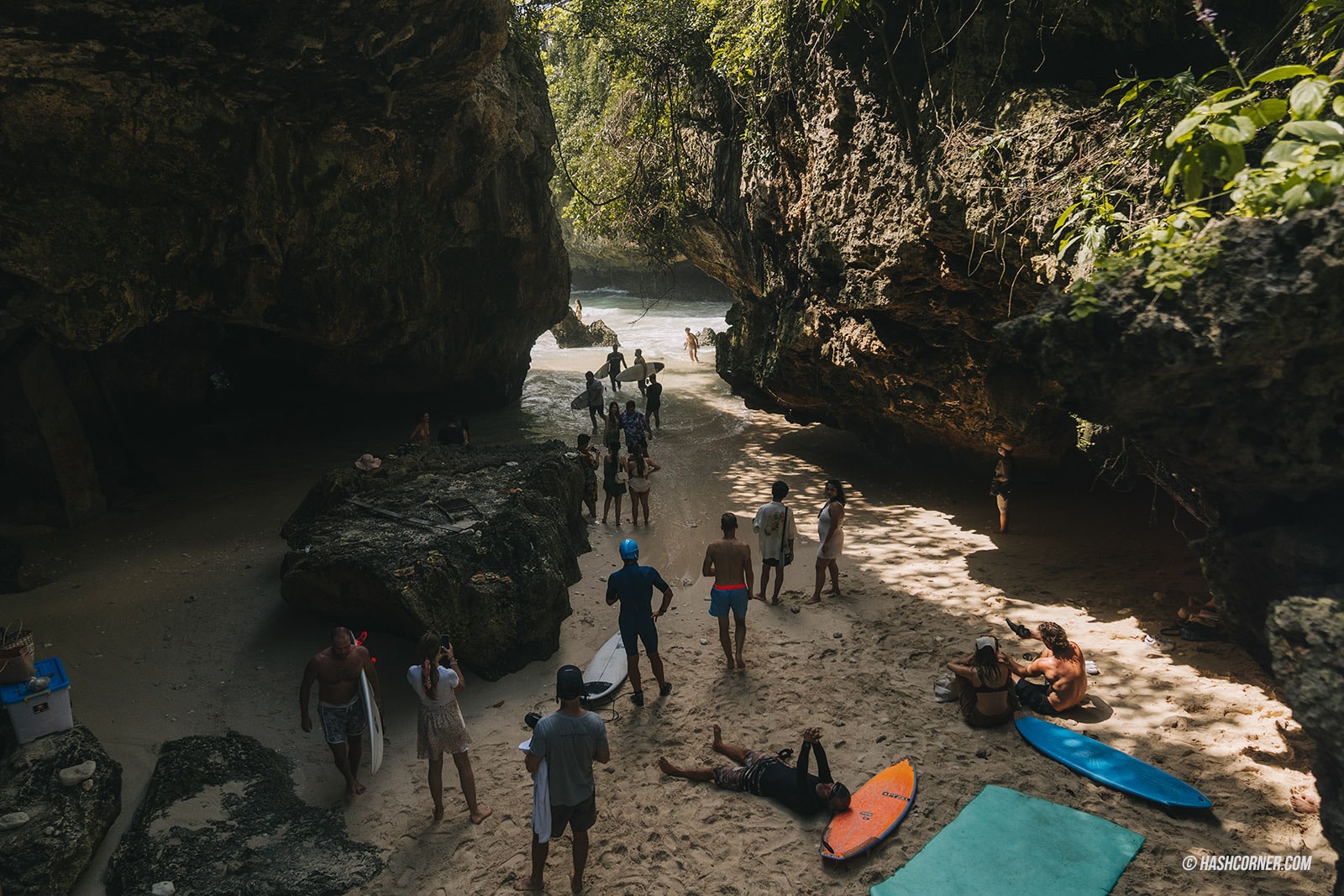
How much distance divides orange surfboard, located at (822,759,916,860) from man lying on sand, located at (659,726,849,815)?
11 centimetres

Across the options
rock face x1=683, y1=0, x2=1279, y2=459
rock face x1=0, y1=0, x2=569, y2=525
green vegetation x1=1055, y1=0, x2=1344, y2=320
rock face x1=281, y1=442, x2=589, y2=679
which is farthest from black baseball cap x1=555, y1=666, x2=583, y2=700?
rock face x1=0, y1=0, x2=569, y2=525

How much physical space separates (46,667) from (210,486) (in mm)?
6581

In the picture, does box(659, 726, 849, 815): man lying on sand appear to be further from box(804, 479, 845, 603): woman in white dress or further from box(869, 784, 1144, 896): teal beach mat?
box(804, 479, 845, 603): woman in white dress

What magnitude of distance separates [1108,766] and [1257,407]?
253cm

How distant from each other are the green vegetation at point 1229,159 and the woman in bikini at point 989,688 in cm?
259

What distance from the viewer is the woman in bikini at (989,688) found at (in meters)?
5.86

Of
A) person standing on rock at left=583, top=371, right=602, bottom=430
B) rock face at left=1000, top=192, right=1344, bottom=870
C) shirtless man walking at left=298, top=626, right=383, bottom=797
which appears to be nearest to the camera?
rock face at left=1000, top=192, right=1344, bottom=870

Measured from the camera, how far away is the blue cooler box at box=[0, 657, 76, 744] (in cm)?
520

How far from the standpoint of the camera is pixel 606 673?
7.03 m

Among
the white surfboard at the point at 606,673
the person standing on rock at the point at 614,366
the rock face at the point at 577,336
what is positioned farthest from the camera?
the rock face at the point at 577,336

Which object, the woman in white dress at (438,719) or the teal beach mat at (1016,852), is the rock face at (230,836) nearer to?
the woman in white dress at (438,719)

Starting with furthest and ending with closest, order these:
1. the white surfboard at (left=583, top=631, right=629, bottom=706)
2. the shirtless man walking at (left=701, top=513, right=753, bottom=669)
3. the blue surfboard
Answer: the shirtless man walking at (left=701, top=513, right=753, bottom=669), the white surfboard at (left=583, top=631, right=629, bottom=706), the blue surfboard

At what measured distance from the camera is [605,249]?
3784 centimetres

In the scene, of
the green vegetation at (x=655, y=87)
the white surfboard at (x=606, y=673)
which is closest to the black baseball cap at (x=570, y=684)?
the white surfboard at (x=606, y=673)
